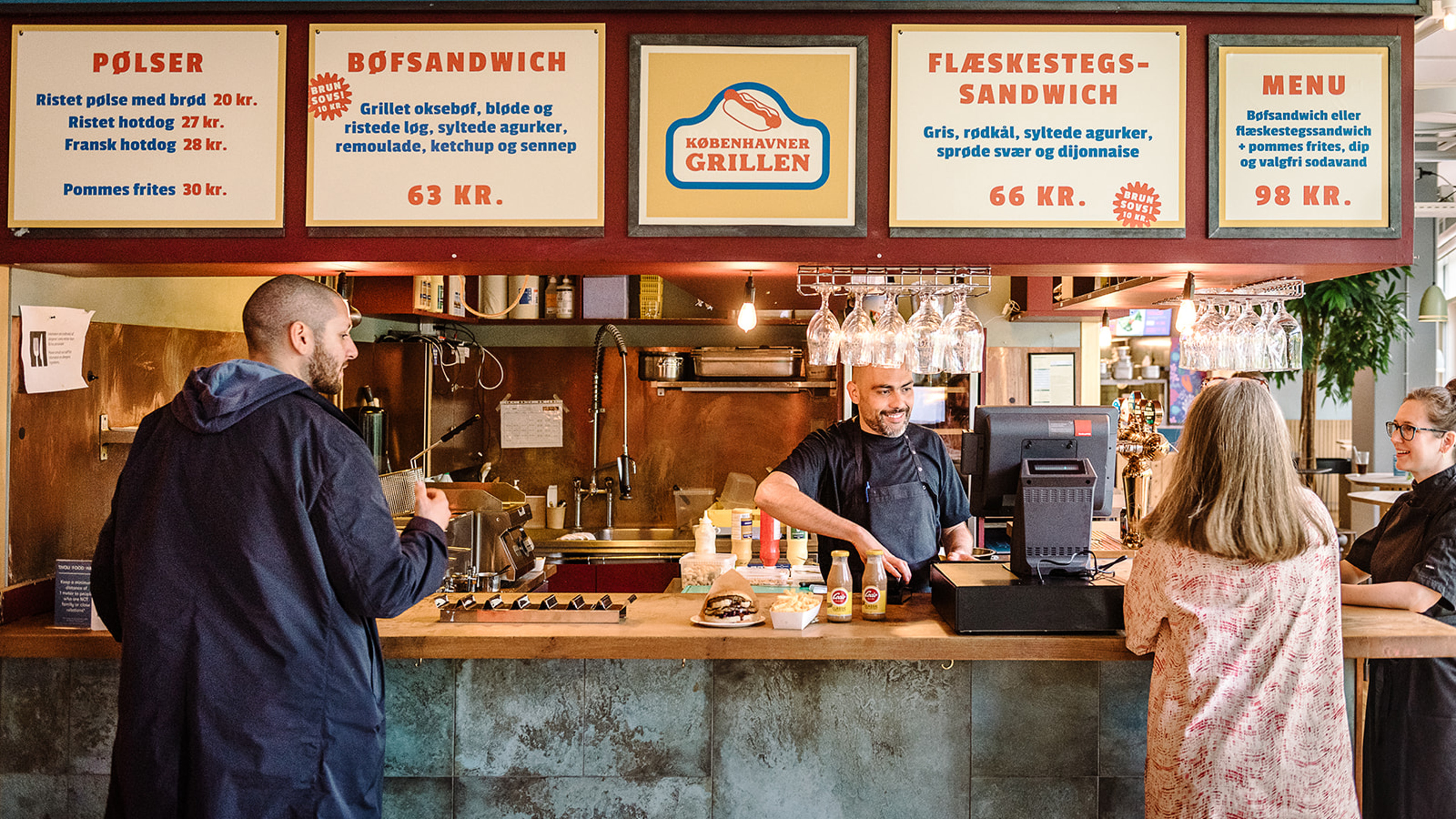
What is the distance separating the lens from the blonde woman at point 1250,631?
2.18m

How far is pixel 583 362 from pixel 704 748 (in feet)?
14.3

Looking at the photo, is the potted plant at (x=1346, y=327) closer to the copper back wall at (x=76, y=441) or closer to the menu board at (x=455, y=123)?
the menu board at (x=455, y=123)

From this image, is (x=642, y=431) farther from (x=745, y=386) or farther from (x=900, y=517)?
(x=900, y=517)

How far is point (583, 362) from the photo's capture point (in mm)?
6746

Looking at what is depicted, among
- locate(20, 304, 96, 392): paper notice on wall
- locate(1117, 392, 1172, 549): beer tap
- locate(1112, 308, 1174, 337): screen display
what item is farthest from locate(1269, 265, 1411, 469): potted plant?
locate(20, 304, 96, 392): paper notice on wall

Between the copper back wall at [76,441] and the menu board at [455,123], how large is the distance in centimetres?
103

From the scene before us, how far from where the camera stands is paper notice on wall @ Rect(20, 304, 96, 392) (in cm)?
286

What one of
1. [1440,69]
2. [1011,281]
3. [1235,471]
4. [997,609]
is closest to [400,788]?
[997,609]

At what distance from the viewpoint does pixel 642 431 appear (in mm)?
6750

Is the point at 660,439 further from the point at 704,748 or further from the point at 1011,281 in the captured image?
the point at 704,748

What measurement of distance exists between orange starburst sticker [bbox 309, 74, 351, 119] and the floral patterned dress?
8.10 ft

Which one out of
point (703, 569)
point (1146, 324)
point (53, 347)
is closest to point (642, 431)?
point (703, 569)

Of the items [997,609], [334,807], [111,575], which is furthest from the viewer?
[997,609]

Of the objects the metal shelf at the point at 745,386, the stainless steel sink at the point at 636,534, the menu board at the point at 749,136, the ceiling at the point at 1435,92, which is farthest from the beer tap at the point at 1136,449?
the stainless steel sink at the point at 636,534
